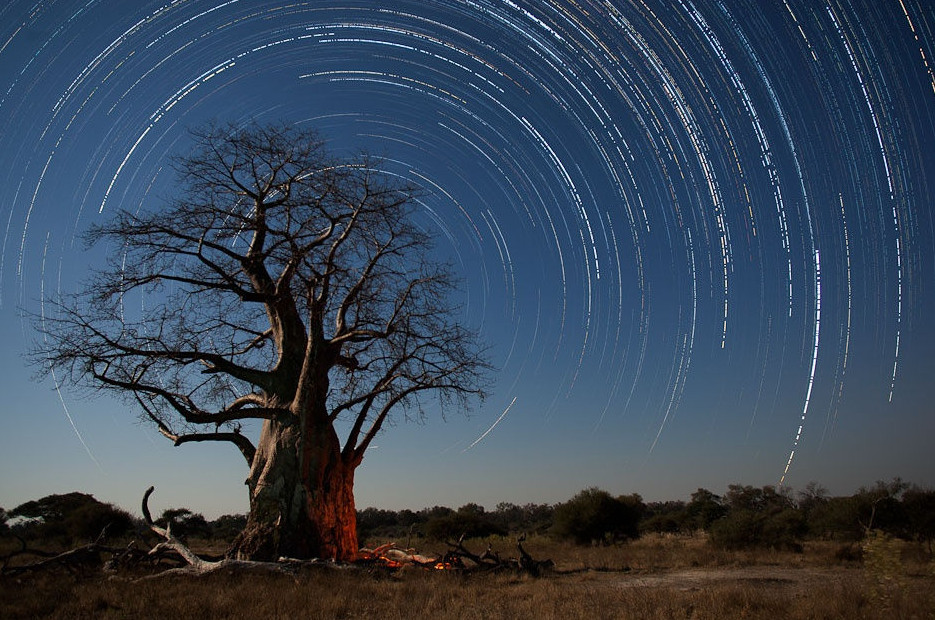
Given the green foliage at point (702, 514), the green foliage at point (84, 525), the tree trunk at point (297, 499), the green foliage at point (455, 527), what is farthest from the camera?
the green foliage at point (702, 514)

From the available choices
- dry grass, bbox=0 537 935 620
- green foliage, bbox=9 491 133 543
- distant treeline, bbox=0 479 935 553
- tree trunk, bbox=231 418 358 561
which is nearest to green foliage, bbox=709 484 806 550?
distant treeline, bbox=0 479 935 553

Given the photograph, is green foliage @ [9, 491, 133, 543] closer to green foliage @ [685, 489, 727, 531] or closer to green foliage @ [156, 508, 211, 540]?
green foliage @ [156, 508, 211, 540]

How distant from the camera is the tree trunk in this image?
31.6ft

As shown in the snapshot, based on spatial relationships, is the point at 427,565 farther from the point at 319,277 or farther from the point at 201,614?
the point at 319,277

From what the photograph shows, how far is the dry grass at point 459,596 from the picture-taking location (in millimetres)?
6016

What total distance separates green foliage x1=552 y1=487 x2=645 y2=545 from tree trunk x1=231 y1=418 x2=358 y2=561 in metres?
15.8

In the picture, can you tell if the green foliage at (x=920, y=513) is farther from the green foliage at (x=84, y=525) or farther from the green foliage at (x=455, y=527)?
the green foliage at (x=84, y=525)

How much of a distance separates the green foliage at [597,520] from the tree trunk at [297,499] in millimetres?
15839

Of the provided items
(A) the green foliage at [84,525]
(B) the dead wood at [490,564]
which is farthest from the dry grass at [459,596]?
(A) the green foliage at [84,525]

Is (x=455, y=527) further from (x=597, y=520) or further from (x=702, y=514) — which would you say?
(x=702, y=514)

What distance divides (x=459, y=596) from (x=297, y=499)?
3.99 metres

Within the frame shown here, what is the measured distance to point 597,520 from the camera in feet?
78.4

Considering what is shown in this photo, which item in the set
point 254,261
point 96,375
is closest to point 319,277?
point 254,261

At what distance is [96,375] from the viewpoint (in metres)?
9.52
